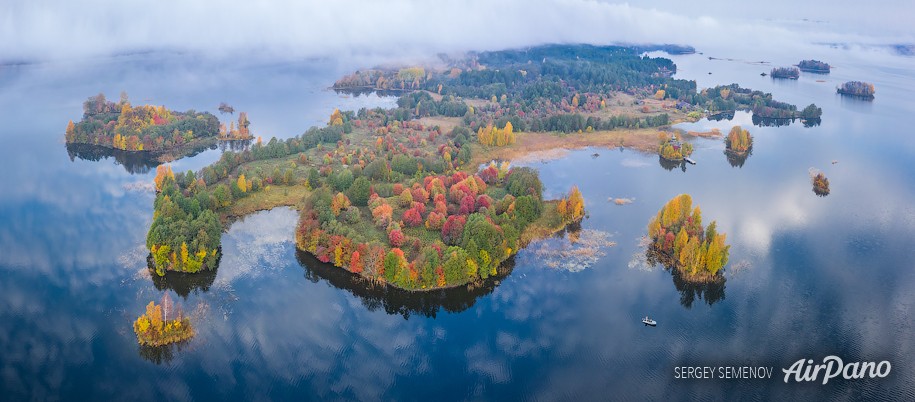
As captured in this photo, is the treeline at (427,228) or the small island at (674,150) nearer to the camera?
the treeline at (427,228)

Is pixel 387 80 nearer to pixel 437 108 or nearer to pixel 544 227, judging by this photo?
pixel 437 108

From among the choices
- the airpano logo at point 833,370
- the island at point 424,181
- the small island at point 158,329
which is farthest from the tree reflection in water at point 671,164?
the small island at point 158,329

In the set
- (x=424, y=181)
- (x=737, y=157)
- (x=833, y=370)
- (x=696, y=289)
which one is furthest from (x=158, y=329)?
(x=737, y=157)

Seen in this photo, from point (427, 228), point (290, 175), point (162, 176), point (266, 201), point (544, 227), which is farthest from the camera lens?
point (290, 175)

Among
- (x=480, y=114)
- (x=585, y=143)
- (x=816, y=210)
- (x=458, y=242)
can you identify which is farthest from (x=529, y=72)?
(x=458, y=242)

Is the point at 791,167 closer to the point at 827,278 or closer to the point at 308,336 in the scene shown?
the point at 827,278

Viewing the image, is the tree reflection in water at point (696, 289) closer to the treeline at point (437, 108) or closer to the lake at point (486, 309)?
the lake at point (486, 309)
